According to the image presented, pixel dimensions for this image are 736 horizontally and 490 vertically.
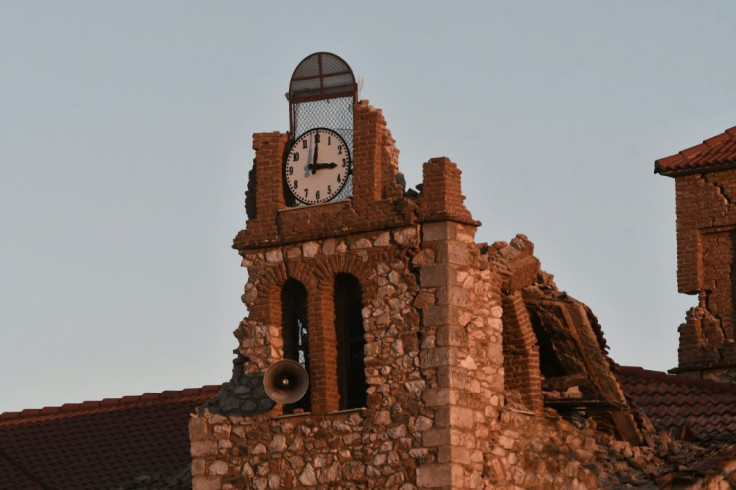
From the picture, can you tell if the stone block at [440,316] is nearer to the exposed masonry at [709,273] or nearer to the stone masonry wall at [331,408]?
the stone masonry wall at [331,408]

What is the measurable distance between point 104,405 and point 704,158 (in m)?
12.1

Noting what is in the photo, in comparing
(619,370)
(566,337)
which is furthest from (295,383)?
(619,370)

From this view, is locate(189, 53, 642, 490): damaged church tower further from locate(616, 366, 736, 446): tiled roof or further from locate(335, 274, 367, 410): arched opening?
locate(616, 366, 736, 446): tiled roof

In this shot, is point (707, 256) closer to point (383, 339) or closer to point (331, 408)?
point (383, 339)

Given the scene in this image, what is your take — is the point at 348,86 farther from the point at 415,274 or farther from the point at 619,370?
the point at 619,370

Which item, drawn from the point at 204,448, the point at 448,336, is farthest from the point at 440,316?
the point at 204,448

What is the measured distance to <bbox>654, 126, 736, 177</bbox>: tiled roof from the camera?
4703 centimetres

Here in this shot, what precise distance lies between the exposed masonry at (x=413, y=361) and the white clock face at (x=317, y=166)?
207mm

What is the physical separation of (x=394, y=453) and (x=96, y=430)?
9.02 m

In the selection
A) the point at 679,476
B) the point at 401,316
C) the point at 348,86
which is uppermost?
the point at 348,86

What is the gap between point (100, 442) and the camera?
41.1 meters

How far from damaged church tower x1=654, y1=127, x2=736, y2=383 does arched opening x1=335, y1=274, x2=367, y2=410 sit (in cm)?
1305

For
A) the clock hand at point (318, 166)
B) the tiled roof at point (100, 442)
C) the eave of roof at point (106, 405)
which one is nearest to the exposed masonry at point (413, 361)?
the clock hand at point (318, 166)

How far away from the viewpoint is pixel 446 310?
112 feet
